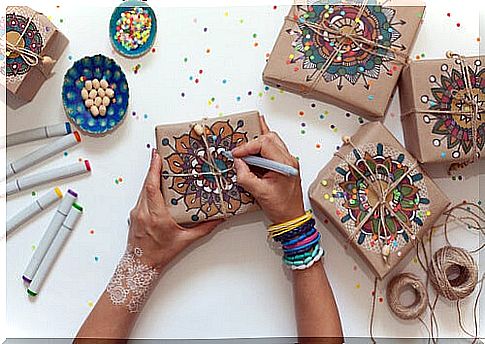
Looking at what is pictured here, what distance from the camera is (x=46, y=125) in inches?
52.7

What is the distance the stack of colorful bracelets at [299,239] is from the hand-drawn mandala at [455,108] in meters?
0.27

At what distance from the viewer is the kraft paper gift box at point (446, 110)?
123 centimetres

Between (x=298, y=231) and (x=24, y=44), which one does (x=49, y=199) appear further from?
(x=298, y=231)

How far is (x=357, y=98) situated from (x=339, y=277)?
0.34 m

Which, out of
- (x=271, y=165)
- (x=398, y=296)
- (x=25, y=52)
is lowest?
(x=398, y=296)

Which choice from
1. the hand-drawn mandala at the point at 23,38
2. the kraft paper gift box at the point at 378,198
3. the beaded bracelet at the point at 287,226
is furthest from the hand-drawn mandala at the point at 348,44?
the hand-drawn mandala at the point at 23,38

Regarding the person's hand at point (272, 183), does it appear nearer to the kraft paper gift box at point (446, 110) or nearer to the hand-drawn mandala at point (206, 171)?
the hand-drawn mandala at point (206, 171)

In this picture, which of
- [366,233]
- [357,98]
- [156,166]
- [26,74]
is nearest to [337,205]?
[366,233]

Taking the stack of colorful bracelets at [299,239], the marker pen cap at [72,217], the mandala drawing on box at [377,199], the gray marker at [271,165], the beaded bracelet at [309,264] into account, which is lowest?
the marker pen cap at [72,217]

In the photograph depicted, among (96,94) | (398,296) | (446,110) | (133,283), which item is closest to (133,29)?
(96,94)

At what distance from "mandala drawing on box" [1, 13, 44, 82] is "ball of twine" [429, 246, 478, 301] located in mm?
829

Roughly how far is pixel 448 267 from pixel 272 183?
0.37 meters

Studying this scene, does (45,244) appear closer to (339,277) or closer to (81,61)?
(81,61)

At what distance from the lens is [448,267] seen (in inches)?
50.6
